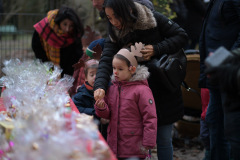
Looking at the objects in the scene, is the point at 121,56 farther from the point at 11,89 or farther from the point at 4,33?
the point at 4,33

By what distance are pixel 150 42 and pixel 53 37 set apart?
86.3 inches

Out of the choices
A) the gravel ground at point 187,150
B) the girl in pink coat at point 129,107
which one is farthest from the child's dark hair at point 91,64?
the gravel ground at point 187,150

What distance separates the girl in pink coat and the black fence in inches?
182

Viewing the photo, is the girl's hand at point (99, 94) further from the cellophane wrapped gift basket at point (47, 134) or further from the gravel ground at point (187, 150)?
the gravel ground at point (187, 150)

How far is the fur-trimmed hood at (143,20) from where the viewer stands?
2736 mm

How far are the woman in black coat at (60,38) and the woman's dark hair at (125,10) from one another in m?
1.98

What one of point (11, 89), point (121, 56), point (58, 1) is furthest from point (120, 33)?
point (58, 1)

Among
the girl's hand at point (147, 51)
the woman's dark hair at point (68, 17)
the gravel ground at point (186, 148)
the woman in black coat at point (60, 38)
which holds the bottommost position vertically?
the gravel ground at point (186, 148)

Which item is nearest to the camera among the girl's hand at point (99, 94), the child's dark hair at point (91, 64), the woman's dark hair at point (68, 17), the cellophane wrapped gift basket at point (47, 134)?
the cellophane wrapped gift basket at point (47, 134)

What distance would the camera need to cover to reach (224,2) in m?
2.71

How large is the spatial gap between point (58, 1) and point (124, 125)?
5.11 meters

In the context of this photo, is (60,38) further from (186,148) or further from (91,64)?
(186,148)

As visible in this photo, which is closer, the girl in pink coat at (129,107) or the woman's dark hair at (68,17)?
the girl in pink coat at (129,107)

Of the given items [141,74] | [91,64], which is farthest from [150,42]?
[91,64]
